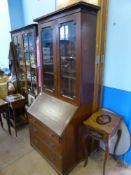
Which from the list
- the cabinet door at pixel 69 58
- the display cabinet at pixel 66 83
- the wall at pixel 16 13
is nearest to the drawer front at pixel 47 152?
the display cabinet at pixel 66 83

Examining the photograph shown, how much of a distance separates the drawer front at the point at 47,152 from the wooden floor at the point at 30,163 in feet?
0.31

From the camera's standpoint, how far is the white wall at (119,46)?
156 centimetres

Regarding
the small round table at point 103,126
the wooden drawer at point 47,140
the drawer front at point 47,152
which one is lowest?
the drawer front at point 47,152

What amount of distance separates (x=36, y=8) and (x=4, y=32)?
1346 mm

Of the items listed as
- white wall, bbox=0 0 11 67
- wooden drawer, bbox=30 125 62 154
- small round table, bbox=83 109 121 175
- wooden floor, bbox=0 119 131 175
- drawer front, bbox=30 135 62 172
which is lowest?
wooden floor, bbox=0 119 131 175

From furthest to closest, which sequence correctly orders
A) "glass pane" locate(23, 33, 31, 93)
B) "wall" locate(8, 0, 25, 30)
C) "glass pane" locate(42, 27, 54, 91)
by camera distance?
1. "wall" locate(8, 0, 25, 30)
2. "glass pane" locate(23, 33, 31, 93)
3. "glass pane" locate(42, 27, 54, 91)

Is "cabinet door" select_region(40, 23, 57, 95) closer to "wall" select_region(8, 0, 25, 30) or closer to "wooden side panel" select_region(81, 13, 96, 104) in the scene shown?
"wooden side panel" select_region(81, 13, 96, 104)

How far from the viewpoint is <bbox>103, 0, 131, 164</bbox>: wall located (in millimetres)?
1578

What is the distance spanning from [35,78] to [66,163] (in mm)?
1574

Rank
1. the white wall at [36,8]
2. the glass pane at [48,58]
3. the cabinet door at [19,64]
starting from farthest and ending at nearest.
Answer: the cabinet door at [19,64], the white wall at [36,8], the glass pane at [48,58]

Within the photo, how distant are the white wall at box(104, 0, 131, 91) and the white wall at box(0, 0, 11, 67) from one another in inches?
105

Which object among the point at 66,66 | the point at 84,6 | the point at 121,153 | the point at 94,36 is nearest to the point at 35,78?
the point at 66,66

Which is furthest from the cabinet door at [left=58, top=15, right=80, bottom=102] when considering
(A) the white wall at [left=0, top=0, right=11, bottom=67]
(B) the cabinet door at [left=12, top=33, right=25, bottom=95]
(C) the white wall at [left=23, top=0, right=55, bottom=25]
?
(A) the white wall at [left=0, top=0, right=11, bottom=67]

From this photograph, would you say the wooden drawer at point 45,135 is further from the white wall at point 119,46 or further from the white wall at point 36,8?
the white wall at point 36,8
